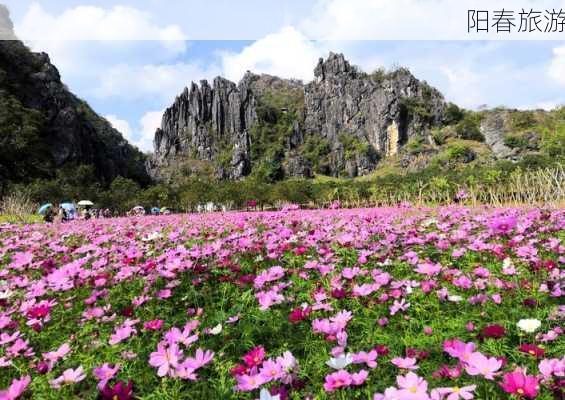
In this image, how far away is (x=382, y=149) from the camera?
107 meters

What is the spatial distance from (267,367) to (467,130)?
104 m

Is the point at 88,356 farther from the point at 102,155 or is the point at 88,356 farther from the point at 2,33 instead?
the point at 2,33

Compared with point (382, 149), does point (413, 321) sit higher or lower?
lower

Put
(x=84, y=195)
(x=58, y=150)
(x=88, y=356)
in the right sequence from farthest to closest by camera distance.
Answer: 1. (x=58, y=150)
2. (x=84, y=195)
3. (x=88, y=356)

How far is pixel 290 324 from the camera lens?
2.17 m

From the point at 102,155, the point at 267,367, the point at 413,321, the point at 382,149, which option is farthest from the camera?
the point at 382,149

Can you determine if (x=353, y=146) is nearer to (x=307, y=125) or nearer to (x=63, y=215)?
(x=307, y=125)

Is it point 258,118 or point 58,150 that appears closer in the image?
point 58,150

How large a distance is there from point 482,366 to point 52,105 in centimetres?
6999

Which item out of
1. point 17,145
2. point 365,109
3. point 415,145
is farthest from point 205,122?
point 17,145

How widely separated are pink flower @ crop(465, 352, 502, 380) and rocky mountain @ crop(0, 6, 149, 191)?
4292cm

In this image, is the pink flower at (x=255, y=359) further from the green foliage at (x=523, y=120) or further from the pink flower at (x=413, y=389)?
the green foliage at (x=523, y=120)

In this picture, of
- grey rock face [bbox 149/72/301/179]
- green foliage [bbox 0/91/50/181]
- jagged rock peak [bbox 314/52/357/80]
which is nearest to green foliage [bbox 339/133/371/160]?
grey rock face [bbox 149/72/301/179]

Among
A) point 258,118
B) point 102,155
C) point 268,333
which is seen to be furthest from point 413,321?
point 258,118
